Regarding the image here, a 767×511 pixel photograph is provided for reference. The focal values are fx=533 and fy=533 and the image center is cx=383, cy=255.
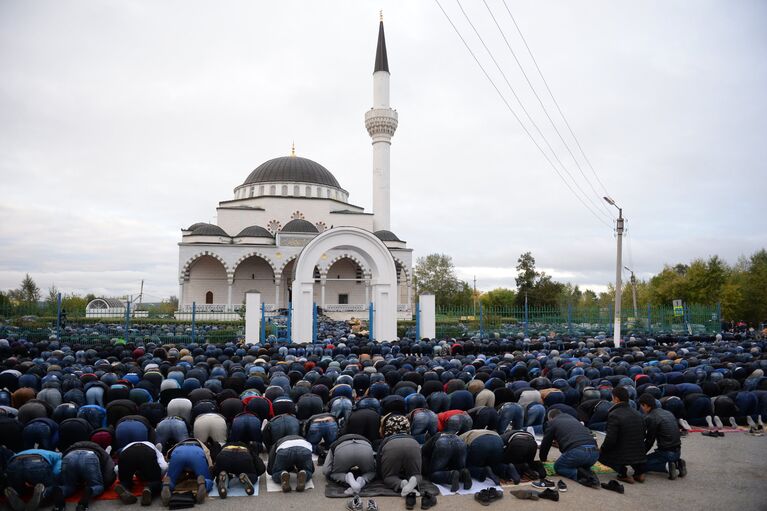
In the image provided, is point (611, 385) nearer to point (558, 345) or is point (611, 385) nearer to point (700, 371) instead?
point (700, 371)

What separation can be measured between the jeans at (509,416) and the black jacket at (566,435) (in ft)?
3.23

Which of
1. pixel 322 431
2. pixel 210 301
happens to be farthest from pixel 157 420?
pixel 210 301

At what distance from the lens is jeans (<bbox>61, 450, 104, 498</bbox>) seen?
4953mm

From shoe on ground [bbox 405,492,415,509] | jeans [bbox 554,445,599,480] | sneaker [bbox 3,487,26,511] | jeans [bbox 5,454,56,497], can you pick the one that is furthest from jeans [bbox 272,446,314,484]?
jeans [bbox 554,445,599,480]

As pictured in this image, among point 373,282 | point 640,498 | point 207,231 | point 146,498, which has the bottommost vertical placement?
point 640,498

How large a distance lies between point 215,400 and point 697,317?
2171 centimetres

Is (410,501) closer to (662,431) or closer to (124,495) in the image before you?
(124,495)

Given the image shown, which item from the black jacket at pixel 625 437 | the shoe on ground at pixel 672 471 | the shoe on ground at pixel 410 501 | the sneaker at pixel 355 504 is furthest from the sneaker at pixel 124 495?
the shoe on ground at pixel 672 471

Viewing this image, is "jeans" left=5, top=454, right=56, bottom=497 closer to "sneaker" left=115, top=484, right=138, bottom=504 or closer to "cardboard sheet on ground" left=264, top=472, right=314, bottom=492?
"sneaker" left=115, top=484, right=138, bottom=504

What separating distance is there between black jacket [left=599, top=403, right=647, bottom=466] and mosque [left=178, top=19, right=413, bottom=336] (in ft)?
84.1

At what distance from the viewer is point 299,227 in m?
35.9

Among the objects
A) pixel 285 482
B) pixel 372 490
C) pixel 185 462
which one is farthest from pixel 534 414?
pixel 185 462

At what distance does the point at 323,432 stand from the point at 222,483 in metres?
1.51

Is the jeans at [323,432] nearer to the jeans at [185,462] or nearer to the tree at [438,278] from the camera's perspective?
the jeans at [185,462]
